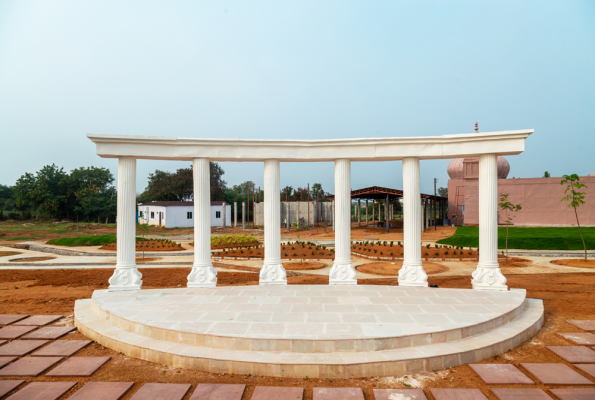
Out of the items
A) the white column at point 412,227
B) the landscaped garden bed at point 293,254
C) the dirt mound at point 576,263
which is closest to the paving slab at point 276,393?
the white column at point 412,227

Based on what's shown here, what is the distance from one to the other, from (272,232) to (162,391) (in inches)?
223

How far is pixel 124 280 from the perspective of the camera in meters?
9.59

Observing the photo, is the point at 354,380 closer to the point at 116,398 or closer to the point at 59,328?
the point at 116,398

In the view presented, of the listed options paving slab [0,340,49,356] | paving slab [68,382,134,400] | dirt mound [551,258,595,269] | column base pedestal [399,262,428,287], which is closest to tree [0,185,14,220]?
paving slab [0,340,49,356]

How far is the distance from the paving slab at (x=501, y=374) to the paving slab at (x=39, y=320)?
9201 millimetres

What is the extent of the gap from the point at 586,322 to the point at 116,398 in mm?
9681

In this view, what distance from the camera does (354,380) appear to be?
5359 mm

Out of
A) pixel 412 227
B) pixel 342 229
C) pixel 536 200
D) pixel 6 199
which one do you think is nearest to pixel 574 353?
pixel 412 227

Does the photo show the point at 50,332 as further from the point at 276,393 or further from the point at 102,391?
the point at 276,393

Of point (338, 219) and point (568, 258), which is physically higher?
point (338, 219)

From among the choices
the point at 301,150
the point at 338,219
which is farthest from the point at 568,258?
the point at 301,150

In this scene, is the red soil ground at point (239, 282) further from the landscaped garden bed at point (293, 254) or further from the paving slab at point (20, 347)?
the landscaped garden bed at point (293, 254)

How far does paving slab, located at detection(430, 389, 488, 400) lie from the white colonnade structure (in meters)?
4.95

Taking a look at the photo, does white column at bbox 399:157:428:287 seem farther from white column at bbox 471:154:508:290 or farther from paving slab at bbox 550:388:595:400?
paving slab at bbox 550:388:595:400
